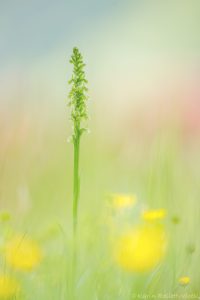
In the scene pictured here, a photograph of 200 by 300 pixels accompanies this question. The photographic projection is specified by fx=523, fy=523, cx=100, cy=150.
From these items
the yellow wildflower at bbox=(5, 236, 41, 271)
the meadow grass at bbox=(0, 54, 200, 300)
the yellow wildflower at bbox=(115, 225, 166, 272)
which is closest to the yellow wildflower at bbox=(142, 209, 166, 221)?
the meadow grass at bbox=(0, 54, 200, 300)

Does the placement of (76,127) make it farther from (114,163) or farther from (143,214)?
(114,163)

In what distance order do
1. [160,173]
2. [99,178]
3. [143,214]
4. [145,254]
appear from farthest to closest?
[99,178] → [160,173] → [143,214] → [145,254]

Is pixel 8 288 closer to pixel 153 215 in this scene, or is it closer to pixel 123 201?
pixel 153 215

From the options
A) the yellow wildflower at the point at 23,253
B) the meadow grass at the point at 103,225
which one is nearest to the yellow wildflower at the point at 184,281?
the meadow grass at the point at 103,225

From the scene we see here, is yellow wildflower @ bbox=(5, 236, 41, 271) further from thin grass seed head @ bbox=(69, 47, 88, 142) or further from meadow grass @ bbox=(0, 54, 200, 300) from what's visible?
A: thin grass seed head @ bbox=(69, 47, 88, 142)

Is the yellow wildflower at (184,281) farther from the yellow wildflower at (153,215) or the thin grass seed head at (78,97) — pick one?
the thin grass seed head at (78,97)

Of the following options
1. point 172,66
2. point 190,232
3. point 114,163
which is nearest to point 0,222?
point 190,232

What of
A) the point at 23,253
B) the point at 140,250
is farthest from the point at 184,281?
the point at 23,253
